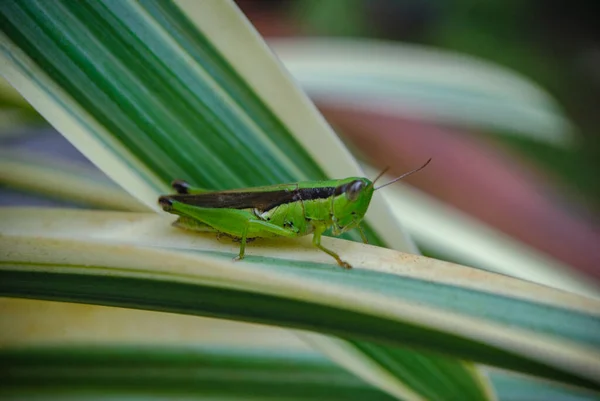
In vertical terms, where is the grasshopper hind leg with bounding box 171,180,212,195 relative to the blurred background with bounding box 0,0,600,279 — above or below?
below

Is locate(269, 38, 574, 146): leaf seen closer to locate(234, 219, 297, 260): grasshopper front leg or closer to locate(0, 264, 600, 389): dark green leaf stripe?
locate(234, 219, 297, 260): grasshopper front leg

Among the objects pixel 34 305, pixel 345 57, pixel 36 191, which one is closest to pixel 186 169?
pixel 34 305

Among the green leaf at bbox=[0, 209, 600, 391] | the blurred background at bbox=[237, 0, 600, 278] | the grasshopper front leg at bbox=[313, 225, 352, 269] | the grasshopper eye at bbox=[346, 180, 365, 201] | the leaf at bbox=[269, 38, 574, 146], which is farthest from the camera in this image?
the blurred background at bbox=[237, 0, 600, 278]

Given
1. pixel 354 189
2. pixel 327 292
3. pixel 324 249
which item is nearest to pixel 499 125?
pixel 354 189

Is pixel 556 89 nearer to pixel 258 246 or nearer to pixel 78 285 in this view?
pixel 258 246

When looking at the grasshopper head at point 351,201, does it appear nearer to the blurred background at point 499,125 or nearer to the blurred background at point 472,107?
the blurred background at point 472,107

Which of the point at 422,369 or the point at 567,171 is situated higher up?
the point at 567,171

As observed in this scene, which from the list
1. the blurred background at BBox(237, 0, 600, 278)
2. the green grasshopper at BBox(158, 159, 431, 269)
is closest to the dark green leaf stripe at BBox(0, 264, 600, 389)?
the green grasshopper at BBox(158, 159, 431, 269)

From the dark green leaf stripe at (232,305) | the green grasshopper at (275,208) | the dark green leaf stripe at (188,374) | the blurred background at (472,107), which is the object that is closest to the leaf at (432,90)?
the blurred background at (472,107)
